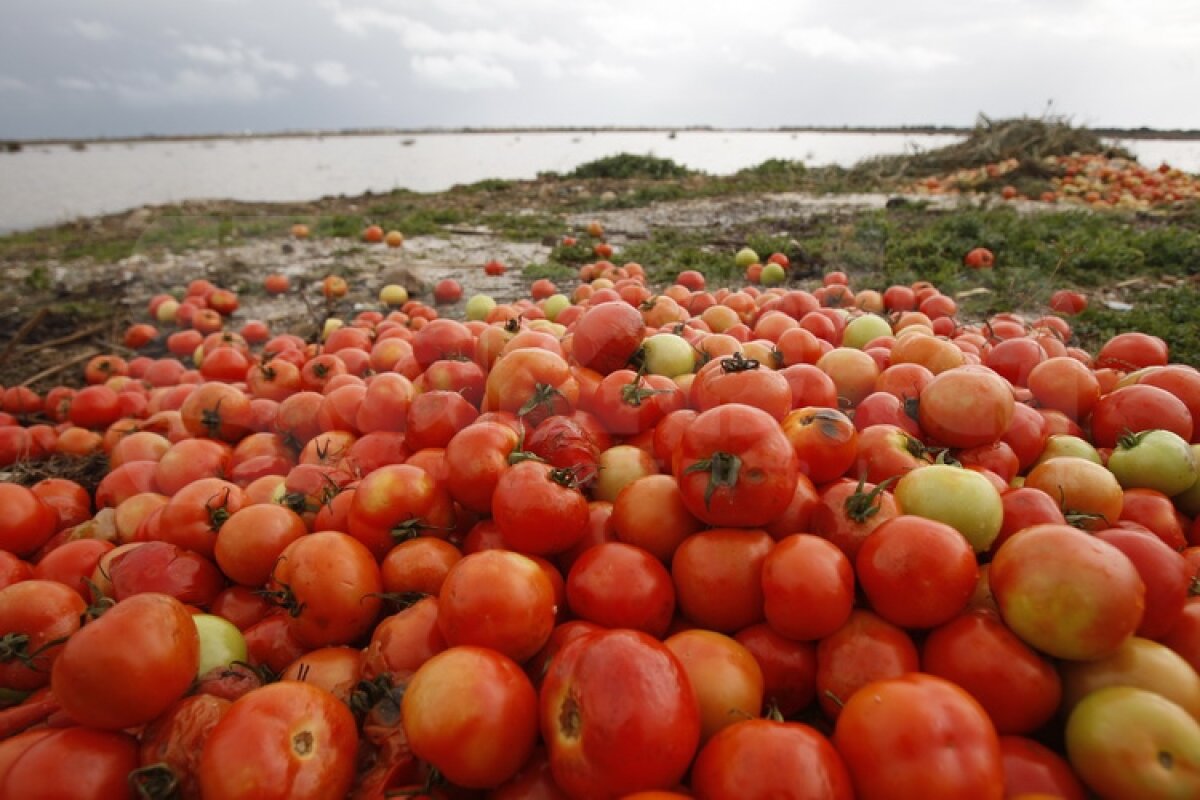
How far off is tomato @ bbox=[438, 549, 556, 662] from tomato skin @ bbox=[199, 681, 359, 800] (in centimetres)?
32

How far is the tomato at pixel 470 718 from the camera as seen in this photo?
1.37 meters

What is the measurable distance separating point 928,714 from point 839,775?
216mm

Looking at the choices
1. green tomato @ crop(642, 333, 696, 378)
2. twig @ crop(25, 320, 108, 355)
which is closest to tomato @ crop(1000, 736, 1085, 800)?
green tomato @ crop(642, 333, 696, 378)

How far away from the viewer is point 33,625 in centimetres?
197

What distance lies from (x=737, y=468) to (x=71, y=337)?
7.21 meters

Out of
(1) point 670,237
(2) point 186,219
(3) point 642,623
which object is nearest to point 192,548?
(3) point 642,623

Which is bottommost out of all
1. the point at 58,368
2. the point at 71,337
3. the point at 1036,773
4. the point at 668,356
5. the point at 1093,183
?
the point at 58,368

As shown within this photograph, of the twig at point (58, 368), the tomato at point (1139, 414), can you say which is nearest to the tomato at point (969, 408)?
the tomato at point (1139, 414)

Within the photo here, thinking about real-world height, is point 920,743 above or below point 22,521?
above

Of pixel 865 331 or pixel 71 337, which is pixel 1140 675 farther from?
pixel 71 337

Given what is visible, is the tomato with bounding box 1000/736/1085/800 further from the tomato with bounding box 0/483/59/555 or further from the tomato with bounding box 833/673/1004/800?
the tomato with bounding box 0/483/59/555

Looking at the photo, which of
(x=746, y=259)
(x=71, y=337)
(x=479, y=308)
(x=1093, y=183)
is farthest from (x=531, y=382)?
(x=1093, y=183)

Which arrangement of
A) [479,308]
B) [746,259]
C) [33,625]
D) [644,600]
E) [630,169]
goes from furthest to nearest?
[630,169]
[746,259]
[479,308]
[33,625]
[644,600]

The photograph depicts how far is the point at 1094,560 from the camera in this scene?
1.45 m
